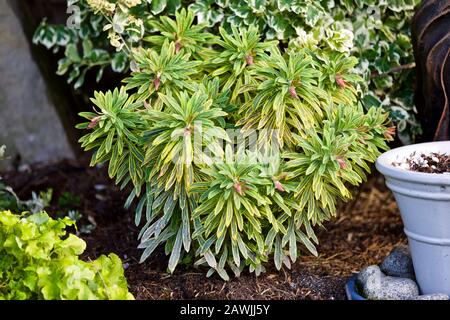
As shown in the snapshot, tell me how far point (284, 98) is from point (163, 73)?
1.68 ft

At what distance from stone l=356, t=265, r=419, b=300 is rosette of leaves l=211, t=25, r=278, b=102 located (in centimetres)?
89

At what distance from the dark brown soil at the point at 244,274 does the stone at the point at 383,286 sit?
152 millimetres

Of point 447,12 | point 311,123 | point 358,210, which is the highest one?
point 447,12

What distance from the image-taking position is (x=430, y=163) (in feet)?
9.73

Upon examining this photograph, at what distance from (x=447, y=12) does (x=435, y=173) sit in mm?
841

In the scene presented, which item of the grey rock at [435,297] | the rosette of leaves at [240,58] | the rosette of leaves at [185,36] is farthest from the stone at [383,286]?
the rosette of leaves at [185,36]

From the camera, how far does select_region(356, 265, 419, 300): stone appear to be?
2.86 m

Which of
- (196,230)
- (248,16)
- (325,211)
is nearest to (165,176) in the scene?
(196,230)

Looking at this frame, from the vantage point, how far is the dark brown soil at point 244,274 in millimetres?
3053

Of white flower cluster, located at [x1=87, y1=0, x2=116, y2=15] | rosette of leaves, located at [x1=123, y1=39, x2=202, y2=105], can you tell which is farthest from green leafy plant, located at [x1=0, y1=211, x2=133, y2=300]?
white flower cluster, located at [x1=87, y1=0, x2=116, y2=15]

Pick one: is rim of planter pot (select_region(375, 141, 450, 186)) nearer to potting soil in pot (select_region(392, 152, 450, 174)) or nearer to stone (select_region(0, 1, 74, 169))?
potting soil in pot (select_region(392, 152, 450, 174))

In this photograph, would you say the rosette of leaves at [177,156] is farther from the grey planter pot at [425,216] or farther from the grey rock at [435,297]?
the grey rock at [435,297]
